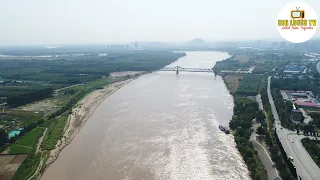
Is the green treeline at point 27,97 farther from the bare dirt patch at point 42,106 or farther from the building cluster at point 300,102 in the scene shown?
the building cluster at point 300,102

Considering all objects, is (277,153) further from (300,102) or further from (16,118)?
(16,118)

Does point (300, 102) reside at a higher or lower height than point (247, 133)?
higher

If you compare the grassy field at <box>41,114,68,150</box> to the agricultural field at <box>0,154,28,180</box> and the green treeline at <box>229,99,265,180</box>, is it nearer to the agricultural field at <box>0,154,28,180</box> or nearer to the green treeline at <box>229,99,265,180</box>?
the agricultural field at <box>0,154,28,180</box>

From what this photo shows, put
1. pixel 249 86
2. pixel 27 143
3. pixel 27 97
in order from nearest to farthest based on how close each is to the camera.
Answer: pixel 27 143 < pixel 27 97 < pixel 249 86

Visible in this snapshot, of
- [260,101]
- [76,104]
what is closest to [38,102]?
[76,104]

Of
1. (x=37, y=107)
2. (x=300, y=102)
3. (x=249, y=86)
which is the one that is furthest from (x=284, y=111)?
(x=37, y=107)

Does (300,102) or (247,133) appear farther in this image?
(300,102)

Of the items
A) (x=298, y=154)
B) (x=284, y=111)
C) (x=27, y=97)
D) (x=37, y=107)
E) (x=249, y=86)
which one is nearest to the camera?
(x=298, y=154)

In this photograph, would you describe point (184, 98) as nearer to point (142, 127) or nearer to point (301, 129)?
point (142, 127)
